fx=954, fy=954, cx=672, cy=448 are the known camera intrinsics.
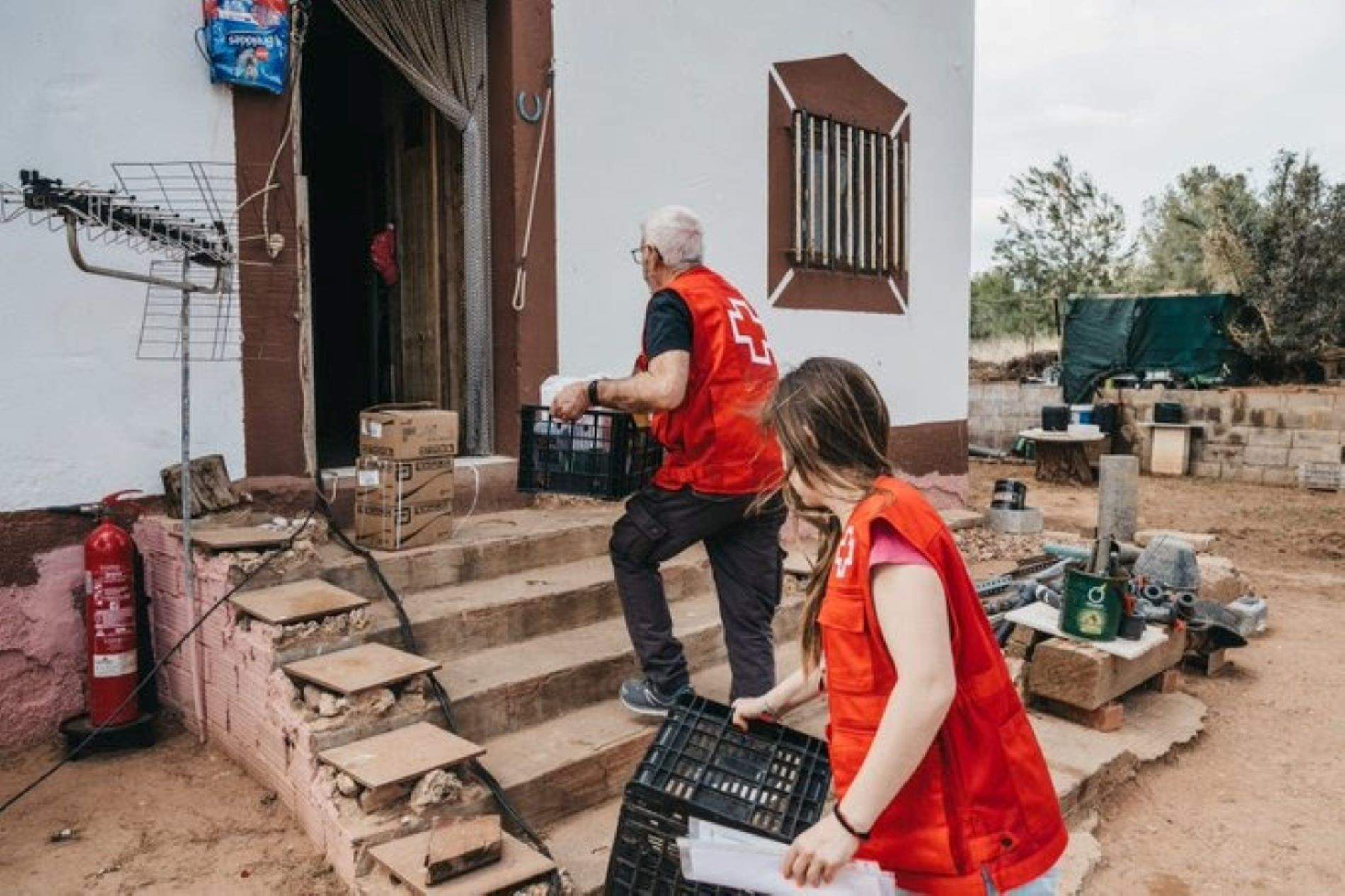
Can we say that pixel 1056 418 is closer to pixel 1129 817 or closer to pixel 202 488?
pixel 1129 817

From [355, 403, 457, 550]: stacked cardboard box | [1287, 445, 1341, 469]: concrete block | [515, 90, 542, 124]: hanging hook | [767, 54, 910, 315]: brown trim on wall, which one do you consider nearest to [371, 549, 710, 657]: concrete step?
[355, 403, 457, 550]: stacked cardboard box

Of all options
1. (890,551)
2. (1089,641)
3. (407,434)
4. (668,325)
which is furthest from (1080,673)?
(890,551)

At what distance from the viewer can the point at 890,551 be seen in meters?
1.69

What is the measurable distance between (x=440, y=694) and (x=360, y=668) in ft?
1.01

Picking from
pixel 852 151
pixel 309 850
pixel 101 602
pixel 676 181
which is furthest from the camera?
pixel 852 151

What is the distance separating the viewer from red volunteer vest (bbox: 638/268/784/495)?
3461 millimetres

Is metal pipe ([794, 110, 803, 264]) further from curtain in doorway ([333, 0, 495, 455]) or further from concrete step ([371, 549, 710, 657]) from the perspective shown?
concrete step ([371, 549, 710, 657])

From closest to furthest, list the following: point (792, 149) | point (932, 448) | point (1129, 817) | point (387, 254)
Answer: point (1129, 817), point (387, 254), point (792, 149), point (932, 448)

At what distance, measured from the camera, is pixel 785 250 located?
7445 mm

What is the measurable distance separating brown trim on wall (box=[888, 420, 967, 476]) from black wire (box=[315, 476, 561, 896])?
5.23 meters

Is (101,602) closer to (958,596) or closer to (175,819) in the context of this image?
(175,819)

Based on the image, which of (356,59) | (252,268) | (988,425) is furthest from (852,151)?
(988,425)

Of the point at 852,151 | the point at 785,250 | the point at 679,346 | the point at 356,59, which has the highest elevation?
the point at 356,59

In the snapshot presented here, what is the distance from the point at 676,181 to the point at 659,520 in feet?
12.1
